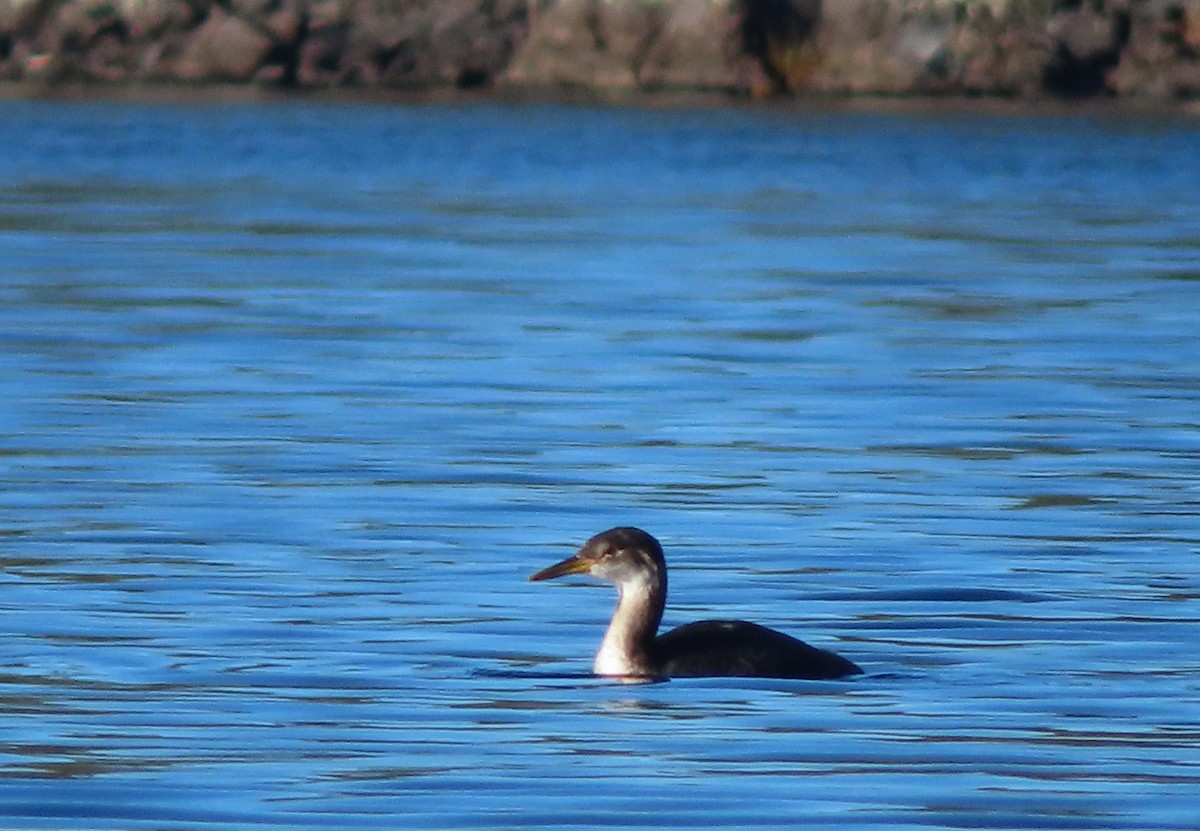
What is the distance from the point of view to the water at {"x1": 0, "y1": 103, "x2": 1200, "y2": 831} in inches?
312

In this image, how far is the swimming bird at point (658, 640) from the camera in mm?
9016

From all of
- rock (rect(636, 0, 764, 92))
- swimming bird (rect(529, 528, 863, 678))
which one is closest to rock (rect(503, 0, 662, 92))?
rock (rect(636, 0, 764, 92))

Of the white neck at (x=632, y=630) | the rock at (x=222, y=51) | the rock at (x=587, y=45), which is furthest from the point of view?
the rock at (x=222, y=51)

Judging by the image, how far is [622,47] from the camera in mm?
60938

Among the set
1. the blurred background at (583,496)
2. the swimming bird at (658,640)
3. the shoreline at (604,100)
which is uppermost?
the swimming bird at (658,640)

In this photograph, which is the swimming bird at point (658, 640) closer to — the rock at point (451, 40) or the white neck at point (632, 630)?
the white neck at point (632, 630)

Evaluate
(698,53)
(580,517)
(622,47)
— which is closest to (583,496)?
(580,517)

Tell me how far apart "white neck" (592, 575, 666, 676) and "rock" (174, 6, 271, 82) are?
53508 mm

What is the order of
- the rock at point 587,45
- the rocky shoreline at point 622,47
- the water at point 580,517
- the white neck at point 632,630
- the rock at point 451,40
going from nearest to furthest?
the water at point 580,517, the white neck at point 632,630, the rocky shoreline at point 622,47, the rock at point 587,45, the rock at point 451,40

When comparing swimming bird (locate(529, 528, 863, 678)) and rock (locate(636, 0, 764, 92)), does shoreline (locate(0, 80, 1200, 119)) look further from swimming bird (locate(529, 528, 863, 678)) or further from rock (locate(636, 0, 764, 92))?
swimming bird (locate(529, 528, 863, 678))

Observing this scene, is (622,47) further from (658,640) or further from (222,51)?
(658,640)

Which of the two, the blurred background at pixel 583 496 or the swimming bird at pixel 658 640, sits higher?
the swimming bird at pixel 658 640

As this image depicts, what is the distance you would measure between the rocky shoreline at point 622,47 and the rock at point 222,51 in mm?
40

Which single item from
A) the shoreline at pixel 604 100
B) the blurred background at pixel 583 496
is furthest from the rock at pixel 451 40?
the blurred background at pixel 583 496
